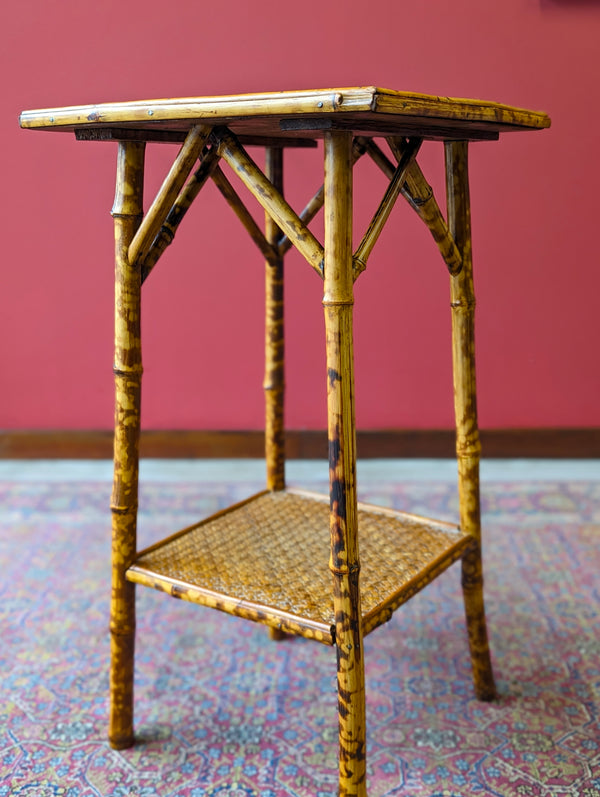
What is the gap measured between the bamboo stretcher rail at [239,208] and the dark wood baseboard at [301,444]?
135 centimetres

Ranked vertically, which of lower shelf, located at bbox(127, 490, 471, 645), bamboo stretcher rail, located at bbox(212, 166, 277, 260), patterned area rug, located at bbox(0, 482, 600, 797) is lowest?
patterned area rug, located at bbox(0, 482, 600, 797)

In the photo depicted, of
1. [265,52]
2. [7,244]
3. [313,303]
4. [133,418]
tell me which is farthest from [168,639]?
[265,52]

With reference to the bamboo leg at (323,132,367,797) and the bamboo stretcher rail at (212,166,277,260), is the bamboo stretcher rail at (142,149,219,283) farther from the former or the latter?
the bamboo leg at (323,132,367,797)

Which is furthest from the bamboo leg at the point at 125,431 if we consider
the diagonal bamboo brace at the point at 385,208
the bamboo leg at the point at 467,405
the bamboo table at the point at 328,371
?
the bamboo leg at the point at 467,405

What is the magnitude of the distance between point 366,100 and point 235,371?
6.48 ft

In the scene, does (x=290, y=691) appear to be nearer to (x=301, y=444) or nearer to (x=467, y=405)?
(x=467, y=405)

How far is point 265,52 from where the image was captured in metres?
2.68

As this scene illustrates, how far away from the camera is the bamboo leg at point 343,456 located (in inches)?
45.3

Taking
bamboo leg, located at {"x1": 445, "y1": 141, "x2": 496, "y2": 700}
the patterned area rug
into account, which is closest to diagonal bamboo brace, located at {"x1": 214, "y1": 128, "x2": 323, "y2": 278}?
bamboo leg, located at {"x1": 445, "y1": 141, "x2": 496, "y2": 700}

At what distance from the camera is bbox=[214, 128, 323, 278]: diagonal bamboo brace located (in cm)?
119

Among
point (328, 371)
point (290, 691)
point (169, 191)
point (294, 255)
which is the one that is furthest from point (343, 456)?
point (294, 255)

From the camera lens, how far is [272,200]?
3.99ft

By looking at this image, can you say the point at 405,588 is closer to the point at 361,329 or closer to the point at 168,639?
the point at 168,639

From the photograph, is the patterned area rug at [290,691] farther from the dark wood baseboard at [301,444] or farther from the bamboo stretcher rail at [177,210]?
the bamboo stretcher rail at [177,210]
